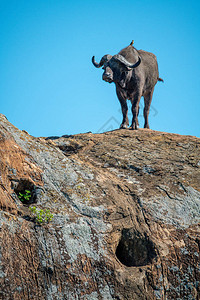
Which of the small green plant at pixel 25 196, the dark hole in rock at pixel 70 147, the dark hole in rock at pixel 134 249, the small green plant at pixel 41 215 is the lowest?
the dark hole in rock at pixel 134 249

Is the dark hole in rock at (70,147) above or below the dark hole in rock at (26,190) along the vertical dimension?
above

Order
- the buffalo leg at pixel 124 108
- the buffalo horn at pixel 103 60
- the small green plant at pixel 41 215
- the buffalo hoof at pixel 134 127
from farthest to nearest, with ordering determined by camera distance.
A: the buffalo leg at pixel 124 108
the buffalo horn at pixel 103 60
the buffalo hoof at pixel 134 127
the small green plant at pixel 41 215

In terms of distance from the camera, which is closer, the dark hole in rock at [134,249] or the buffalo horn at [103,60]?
the dark hole in rock at [134,249]

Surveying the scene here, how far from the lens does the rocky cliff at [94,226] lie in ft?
24.4

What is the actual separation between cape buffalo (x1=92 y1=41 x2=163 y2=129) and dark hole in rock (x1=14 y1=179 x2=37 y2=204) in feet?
24.7

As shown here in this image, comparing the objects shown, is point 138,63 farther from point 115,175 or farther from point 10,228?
point 10,228

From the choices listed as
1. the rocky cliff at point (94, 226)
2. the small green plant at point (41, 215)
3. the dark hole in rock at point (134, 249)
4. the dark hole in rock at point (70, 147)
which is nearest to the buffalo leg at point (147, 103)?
the dark hole in rock at point (70, 147)

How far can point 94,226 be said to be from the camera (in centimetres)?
854

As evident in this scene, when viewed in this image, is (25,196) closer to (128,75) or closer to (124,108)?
(124,108)

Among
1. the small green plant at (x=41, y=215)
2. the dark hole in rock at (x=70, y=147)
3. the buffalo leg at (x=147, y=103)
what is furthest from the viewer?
the buffalo leg at (x=147, y=103)

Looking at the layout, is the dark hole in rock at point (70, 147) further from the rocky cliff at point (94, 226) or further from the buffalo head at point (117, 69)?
the buffalo head at point (117, 69)

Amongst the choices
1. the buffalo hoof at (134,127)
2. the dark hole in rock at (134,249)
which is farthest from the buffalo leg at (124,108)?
the dark hole in rock at (134,249)

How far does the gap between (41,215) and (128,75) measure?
30.3ft

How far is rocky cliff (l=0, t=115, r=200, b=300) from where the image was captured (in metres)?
7.43
